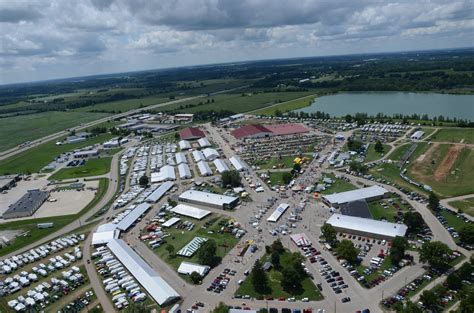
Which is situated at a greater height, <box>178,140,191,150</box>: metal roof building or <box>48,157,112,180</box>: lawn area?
<box>178,140,191,150</box>: metal roof building

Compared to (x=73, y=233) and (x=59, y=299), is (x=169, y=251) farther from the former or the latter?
(x=73, y=233)

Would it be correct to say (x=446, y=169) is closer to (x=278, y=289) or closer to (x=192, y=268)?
(x=278, y=289)

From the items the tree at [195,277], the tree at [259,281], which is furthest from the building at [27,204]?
the tree at [259,281]

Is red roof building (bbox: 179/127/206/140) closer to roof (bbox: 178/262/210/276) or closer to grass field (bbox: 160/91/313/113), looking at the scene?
grass field (bbox: 160/91/313/113)

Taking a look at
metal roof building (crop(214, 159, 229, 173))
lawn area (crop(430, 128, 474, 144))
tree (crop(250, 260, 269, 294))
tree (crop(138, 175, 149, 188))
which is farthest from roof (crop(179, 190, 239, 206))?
lawn area (crop(430, 128, 474, 144))

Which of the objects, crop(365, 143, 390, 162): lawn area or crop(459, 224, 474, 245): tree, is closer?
crop(459, 224, 474, 245): tree

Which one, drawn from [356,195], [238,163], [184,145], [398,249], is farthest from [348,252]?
[184,145]
